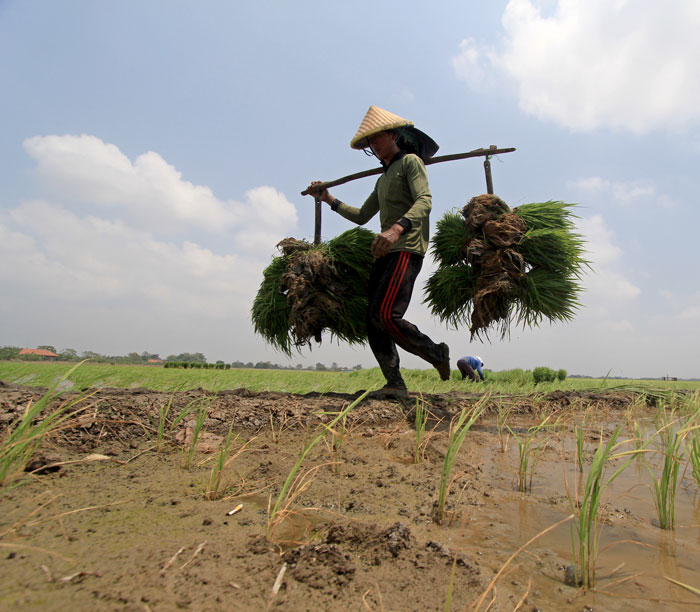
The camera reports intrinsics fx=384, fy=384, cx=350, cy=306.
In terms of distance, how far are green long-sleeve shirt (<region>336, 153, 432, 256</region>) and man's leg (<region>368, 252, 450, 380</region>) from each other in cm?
12

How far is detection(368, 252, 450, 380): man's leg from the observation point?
2.92 m

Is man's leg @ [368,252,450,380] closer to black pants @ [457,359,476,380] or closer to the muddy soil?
the muddy soil

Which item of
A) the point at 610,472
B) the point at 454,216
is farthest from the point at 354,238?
the point at 610,472

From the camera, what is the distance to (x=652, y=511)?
1.20 metres

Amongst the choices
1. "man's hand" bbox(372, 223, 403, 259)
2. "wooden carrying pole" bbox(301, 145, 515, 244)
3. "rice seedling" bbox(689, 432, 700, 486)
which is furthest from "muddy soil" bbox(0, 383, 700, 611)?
"wooden carrying pole" bbox(301, 145, 515, 244)

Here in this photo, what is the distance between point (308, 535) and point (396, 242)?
2.26m

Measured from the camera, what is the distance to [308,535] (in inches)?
39.0

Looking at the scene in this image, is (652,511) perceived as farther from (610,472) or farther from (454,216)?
(454,216)

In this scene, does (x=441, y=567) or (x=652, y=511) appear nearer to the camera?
(x=441, y=567)

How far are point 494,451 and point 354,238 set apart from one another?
2.22 meters

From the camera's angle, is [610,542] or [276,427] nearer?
[610,542]

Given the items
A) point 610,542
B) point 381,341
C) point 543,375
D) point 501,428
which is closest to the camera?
point 610,542

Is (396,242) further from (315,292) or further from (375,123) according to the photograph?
(375,123)

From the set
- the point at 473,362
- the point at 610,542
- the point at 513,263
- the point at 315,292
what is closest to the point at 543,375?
the point at 473,362
